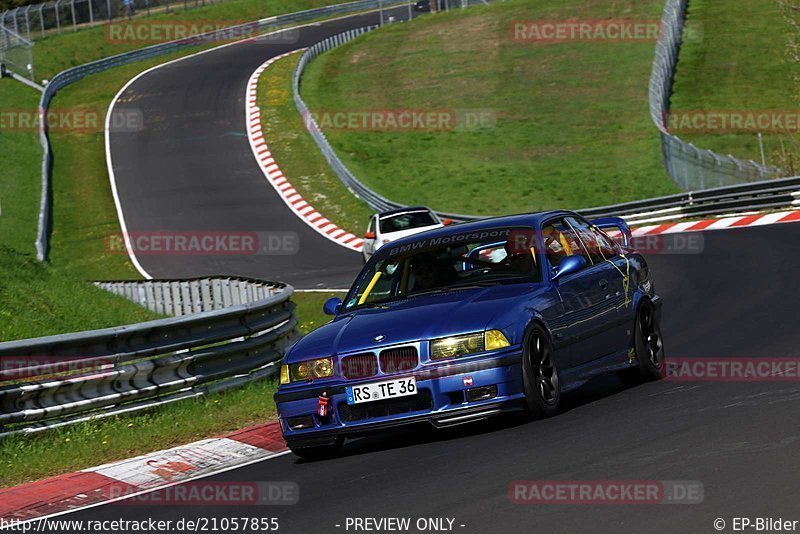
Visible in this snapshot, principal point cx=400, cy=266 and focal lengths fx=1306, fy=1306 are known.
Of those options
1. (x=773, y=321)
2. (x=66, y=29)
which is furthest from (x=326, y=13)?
(x=773, y=321)

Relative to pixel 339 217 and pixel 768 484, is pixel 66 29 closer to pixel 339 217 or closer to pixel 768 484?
pixel 339 217

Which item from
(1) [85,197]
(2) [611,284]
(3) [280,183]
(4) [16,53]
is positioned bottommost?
(3) [280,183]

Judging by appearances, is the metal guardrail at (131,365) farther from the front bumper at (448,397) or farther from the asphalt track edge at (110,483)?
the front bumper at (448,397)

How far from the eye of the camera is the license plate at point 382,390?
8648mm

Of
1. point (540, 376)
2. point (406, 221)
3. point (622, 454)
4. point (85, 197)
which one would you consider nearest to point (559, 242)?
point (540, 376)

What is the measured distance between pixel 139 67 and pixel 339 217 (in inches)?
1141

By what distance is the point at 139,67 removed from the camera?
63.1 m

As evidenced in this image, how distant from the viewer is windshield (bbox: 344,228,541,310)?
32.0 feet

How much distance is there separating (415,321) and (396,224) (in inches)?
757

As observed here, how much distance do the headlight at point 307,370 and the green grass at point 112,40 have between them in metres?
51.6

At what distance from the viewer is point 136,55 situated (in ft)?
213

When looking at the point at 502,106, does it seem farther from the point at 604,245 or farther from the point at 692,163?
the point at 604,245

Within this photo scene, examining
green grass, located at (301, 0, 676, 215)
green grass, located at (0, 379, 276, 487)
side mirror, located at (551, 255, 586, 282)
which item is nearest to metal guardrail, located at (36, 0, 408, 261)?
green grass, located at (301, 0, 676, 215)

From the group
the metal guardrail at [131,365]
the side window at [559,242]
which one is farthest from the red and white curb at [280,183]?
the side window at [559,242]
